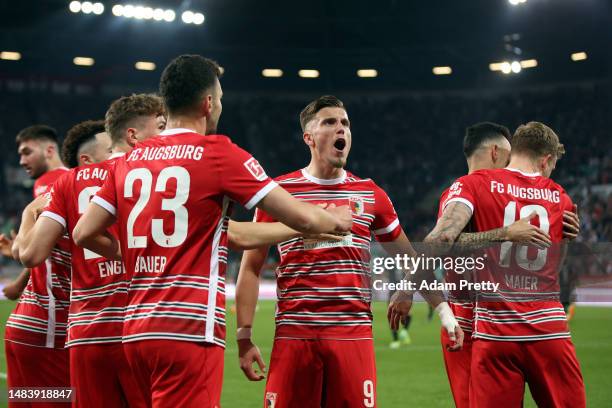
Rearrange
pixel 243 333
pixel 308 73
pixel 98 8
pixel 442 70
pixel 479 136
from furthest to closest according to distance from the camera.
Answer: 1. pixel 308 73
2. pixel 442 70
3. pixel 98 8
4. pixel 479 136
5. pixel 243 333

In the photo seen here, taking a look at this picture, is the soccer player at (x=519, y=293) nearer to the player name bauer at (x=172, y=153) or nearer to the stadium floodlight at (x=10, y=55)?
the player name bauer at (x=172, y=153)

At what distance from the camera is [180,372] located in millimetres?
3227

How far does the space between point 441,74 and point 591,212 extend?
13052 millimetres

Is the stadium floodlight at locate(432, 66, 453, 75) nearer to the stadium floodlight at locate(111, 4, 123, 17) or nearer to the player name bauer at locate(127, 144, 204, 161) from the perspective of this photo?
the stadium floodlight at locate(111, 4, 123, 17)

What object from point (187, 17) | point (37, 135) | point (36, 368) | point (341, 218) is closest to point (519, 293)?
point (341, 218)

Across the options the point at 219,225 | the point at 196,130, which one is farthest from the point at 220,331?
the point at 196,130

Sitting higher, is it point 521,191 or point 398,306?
point 521,191

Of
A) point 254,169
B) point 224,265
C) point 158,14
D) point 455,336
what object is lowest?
point 455,336

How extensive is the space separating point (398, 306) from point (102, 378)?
5.89ft

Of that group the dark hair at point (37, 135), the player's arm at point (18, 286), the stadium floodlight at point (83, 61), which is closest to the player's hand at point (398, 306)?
the player's arm at point (18, 286)

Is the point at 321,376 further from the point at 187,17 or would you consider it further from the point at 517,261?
the point at 187,17

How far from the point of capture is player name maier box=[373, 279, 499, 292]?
4.80 meters

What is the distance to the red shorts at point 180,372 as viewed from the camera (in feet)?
10.5

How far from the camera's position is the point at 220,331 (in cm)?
334
